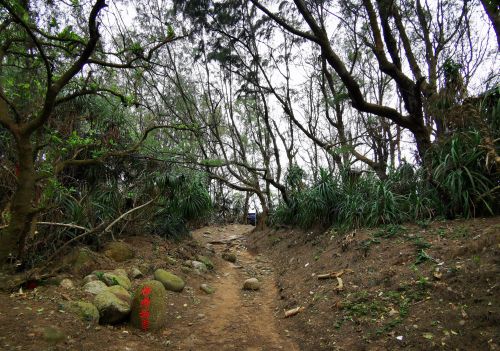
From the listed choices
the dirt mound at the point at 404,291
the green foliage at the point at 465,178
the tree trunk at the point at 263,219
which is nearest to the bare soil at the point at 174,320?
the dirt mound at the point at 404,291

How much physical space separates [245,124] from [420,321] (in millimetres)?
13565

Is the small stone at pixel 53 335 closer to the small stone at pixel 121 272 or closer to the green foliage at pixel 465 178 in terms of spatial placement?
the small stone at pixel 121 272

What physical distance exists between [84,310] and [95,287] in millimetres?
591

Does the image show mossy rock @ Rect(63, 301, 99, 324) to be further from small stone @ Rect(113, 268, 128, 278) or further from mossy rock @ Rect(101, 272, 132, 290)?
small stone @ Rect(113, 268, 128, 278)

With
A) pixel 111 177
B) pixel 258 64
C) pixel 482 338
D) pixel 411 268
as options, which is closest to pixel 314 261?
pixel 411 268

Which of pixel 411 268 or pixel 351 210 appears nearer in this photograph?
pixel 411 268

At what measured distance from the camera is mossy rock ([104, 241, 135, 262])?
5.04 m

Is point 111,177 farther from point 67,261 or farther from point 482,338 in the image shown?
point 482,338

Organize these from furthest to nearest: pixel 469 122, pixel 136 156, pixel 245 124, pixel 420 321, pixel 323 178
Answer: pixel 245 124
pixel 323 178
pixel 136 156
pixel 469 122
pixel 420 321

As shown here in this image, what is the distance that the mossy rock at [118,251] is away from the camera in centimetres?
504

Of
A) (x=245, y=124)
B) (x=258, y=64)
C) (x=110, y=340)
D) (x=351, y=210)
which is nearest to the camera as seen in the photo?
(x=110, y=340)

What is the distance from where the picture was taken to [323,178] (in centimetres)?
699

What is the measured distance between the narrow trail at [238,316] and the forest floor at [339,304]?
0.01 metres

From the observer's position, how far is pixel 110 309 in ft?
10.8
